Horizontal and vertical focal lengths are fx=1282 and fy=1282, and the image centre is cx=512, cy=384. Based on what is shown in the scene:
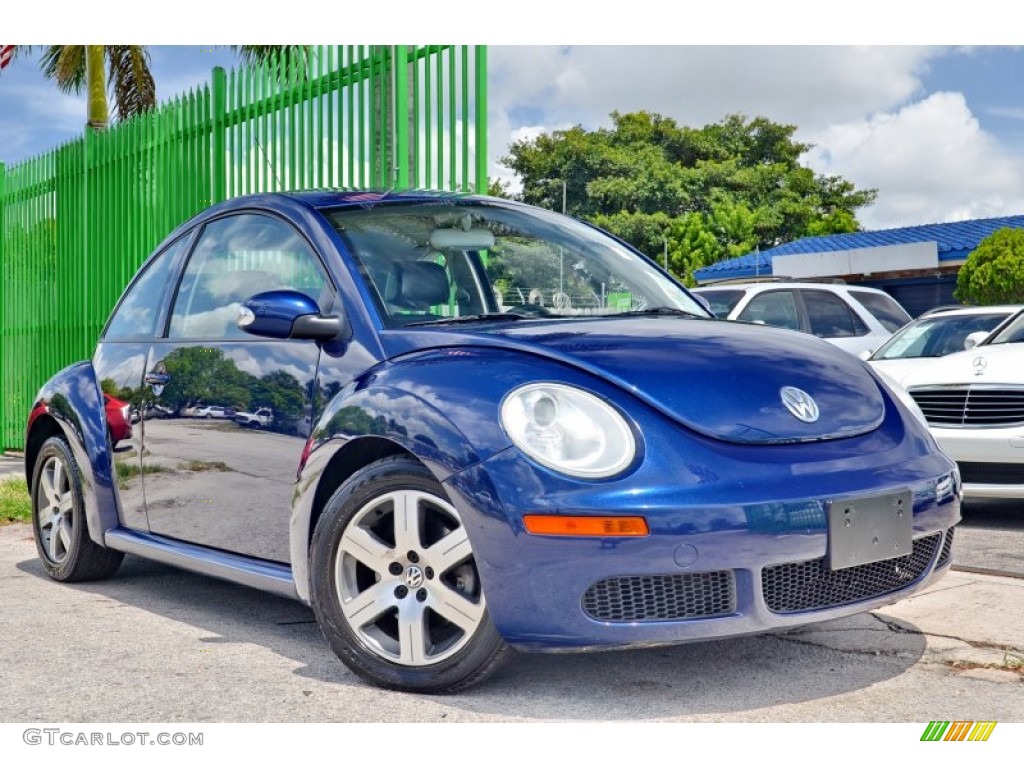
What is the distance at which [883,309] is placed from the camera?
44.7 feet

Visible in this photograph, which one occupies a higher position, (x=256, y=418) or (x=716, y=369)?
(x=716, y=369)

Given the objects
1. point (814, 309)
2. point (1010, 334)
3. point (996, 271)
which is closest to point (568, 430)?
point (1010, 334)

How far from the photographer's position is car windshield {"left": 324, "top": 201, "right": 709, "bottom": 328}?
4.23 m

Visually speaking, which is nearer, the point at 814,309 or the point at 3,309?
the point at 814,309

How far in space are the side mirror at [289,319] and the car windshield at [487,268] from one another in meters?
0.18

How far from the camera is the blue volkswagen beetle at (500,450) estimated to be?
329 cm

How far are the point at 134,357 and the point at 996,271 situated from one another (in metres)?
21.2

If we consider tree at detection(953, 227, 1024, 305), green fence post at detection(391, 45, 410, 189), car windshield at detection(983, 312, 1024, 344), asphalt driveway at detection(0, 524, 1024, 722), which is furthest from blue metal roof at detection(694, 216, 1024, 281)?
asphalt driveway at detection(0, 524, 1024, 722)

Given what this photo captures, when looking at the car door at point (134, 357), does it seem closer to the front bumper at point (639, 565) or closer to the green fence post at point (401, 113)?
the front bumper at point (639, 565)

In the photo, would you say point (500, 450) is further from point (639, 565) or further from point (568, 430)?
point (639, 565)

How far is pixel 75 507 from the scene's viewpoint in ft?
18.1

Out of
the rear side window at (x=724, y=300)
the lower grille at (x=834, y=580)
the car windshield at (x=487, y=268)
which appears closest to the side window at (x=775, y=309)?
the rear side window at (x=724, y=300)
